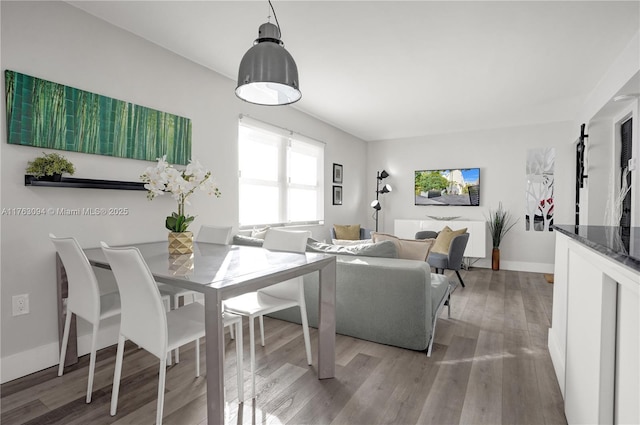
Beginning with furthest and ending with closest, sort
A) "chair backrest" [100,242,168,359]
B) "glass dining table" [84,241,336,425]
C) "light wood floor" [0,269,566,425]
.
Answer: "light wood floor" [0,269,566,425]
"chair backrest" [100,242,168,359]
"glass dining table" [84,241,336,425]

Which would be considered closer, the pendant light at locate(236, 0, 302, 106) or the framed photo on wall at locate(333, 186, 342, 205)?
the pendant light at locate(236, 0, 302, 106)

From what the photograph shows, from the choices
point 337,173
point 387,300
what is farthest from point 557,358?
point 337,173

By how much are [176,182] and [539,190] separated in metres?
5.70

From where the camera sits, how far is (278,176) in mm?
4547

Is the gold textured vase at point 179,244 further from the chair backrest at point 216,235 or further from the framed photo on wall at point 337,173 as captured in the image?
the framed photo on wall at point 337,173

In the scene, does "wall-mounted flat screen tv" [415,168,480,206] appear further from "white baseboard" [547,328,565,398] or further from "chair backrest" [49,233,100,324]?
"chair backrest" [49,233,100,324]

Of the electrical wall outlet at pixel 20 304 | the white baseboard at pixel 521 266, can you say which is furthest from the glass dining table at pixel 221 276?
the white baseboard at pixel 521 266

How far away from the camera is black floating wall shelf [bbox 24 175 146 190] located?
2.06 metres

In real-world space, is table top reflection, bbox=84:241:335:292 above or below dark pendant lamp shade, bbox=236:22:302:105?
below

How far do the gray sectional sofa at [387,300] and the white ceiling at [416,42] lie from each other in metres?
1.78

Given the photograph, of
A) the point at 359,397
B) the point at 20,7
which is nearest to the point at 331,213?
the point at 359,397

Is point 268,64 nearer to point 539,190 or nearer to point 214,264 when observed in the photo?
point 214,264

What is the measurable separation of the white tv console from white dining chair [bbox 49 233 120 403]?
16.8ft

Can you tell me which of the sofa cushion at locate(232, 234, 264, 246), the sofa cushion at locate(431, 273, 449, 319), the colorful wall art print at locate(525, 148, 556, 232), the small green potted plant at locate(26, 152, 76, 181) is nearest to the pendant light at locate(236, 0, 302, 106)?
the small green potted plant at locate(26, 152, 76, 181)
